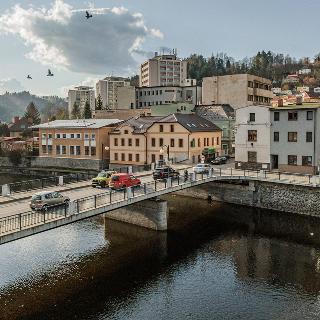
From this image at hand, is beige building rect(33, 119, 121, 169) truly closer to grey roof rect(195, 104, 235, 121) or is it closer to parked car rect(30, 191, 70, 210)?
grey roof rect(195, 104, 235, 121)

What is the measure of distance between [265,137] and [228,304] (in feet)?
129

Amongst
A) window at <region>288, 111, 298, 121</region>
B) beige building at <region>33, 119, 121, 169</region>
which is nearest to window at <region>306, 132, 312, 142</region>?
window at <region>288, 111, 298, 121</region>

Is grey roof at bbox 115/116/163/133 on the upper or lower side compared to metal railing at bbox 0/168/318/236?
upper

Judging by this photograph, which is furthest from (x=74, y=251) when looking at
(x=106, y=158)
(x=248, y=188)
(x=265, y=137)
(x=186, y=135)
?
(x=106, y=158)

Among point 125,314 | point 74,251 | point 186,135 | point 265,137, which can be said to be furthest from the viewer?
point 186,135

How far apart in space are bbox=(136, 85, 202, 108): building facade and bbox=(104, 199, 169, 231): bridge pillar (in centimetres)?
8407

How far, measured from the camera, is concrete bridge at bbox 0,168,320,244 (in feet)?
98.7

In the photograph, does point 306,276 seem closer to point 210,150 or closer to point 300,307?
point 300,307

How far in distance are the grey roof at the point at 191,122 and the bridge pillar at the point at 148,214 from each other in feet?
103

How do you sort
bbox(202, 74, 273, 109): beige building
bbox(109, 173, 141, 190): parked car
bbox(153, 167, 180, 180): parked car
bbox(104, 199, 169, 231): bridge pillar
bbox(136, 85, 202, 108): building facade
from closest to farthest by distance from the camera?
1. bbox(109, 173, 141, 190): parked car
2. bbox(104, 199, 169, 231): bridge pillar
3. bbox(153, 167, 180, 180): parked car
4. bbox(202, 74, 273, 109): beige building
5. bbox(136, 85, 202, 108): building facade

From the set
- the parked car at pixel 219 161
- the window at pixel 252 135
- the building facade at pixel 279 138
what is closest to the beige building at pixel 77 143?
the parked car at pixel 219 161

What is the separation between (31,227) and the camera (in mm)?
29156

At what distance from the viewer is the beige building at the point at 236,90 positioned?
4355 inches

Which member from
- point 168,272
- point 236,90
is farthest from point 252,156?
point 236,90
